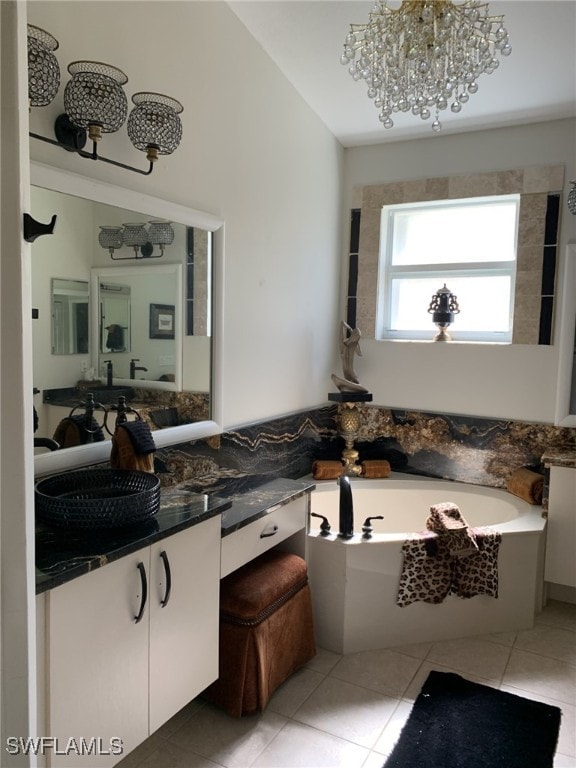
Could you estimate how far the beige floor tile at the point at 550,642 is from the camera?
8.40ft

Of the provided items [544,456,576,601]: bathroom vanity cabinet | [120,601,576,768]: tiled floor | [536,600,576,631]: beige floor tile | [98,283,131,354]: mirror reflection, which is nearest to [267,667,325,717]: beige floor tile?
[120,601,576,768]: tiled floor

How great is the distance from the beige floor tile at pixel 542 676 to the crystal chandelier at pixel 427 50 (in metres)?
2.26

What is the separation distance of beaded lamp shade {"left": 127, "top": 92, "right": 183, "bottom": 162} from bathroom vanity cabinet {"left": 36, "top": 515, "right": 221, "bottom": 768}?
134 cm

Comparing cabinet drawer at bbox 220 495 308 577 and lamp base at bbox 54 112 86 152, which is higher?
lamp base at bbox 54 112 86 152

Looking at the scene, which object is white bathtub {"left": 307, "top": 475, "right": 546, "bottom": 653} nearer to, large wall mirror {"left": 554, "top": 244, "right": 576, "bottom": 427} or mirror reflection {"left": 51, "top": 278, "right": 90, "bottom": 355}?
large wall mirror {"left": 554, "top": 244, "right": 576, "bottom": 427}

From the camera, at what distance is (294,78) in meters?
3.03

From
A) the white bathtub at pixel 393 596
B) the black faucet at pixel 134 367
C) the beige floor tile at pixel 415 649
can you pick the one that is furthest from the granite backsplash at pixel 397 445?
the beige floor tile at pixel 415 649

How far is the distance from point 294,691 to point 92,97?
2264mm

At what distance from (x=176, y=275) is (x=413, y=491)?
1.94 m

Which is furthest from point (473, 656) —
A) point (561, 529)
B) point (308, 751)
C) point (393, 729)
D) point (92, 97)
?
point (92, 97)

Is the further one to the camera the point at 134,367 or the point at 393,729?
the point at 134,367

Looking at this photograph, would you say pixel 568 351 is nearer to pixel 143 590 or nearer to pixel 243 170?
pixel 243 170

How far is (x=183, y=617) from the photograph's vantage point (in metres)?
1.76

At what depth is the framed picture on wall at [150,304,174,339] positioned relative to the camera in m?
2.31
